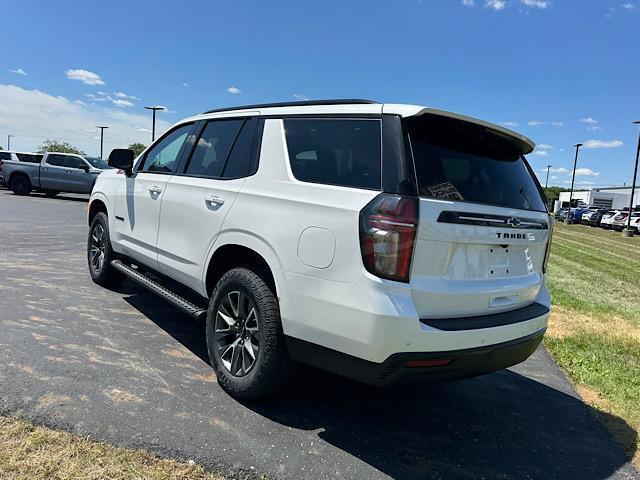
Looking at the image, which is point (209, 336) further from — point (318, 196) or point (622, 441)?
point (622, 441)

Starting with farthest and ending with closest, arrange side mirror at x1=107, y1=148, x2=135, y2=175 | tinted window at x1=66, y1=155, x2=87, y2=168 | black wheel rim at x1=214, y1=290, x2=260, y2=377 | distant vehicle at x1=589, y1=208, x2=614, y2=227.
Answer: distant vehicle at x1=589, y1=208, x2=614, y2=227, tinted window at x1=66, y1=155, x2=87, y2=168, side mirror at x1=107, y1=148, x2=135, y2=175, black wheel rim at x1=214, y1=290, x2=260, y2=377

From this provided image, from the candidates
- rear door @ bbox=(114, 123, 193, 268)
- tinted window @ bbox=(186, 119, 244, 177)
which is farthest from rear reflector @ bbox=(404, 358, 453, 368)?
rear door @ bbox=(114, 123, 193, 268)

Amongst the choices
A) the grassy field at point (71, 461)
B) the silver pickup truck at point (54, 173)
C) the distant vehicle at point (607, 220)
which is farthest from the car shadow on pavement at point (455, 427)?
the distant vehicle at point (607, 220)

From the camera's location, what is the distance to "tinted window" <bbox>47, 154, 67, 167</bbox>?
70.8ft

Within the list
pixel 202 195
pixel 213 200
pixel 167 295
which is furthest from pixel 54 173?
pixel 213 200

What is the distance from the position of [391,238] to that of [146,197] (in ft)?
9.81

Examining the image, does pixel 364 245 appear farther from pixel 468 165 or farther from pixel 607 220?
pixel 607 220

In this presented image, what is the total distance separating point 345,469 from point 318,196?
1.52m

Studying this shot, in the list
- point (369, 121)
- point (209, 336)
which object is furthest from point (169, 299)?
point (369, 121)

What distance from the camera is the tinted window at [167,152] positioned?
15.2 ft

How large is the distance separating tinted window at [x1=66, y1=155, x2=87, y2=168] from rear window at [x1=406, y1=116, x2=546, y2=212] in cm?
2135

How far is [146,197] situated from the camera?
4758 mm

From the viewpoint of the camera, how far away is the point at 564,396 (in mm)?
4191

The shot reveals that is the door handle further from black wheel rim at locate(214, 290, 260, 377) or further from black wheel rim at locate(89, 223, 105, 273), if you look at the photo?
black wheel rim at locate(89, 223, 105, 273)
